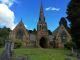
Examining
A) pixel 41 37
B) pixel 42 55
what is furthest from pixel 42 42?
pixel 42 55

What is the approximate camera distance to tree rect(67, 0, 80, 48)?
33797 millimetres

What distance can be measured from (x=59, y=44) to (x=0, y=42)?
24944mm

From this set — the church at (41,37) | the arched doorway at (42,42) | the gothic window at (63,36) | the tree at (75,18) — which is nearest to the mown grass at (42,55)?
the tree at (75,18)

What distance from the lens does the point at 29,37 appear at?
7056 cm

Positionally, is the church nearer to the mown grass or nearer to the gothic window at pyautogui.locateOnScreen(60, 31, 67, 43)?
the gothic window at pyautogui.locateOnScreen(60, 31, 67, 43)

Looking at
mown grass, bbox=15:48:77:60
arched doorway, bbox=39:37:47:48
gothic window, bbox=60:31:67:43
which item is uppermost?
gothic window, bbox=60:31:67:43

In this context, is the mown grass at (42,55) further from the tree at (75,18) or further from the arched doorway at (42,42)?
the arched doorway at (42,42)

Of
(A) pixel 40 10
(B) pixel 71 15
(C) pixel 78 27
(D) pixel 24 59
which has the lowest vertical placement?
(D) pixel 24 59

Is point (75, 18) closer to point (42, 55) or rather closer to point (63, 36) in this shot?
point (42, 55)

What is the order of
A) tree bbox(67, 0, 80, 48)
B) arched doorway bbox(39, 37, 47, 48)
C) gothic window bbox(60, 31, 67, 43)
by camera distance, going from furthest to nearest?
gothic window bbox(60, 31, 67, 43)
arched doorway bbox(39, 37, 47, 48)
tree bbox(67, 0, 80, 48)

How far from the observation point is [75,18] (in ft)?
114

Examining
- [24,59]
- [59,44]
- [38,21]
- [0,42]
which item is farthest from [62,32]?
[24,59]

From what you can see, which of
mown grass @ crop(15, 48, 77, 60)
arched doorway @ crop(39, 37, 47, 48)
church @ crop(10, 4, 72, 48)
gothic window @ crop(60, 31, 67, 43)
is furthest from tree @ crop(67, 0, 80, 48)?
gothic window @ crop(60, 31, 67, 43)

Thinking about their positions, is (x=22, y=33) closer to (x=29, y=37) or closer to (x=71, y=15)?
(x=29, y=37)
